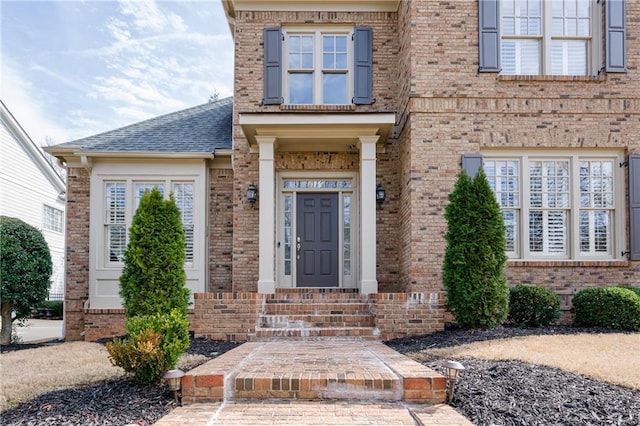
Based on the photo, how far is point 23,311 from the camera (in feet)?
29.9

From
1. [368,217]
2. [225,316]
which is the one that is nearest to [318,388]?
[225,316]

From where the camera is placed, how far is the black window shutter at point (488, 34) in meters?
8.28

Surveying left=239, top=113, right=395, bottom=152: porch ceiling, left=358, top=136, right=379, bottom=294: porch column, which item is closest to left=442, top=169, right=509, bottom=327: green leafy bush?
left=358, top=136, right=379, bottom=294: porch column

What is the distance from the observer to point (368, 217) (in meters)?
8.34

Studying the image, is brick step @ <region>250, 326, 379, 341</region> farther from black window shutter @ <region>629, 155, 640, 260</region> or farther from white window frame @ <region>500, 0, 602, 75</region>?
white window frame @ <region>500, 0, 602, 75</region>

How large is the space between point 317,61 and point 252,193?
3.03 meters

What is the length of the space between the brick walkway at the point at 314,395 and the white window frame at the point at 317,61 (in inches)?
247

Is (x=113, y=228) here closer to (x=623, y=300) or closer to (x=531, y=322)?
(x=531, y=322)

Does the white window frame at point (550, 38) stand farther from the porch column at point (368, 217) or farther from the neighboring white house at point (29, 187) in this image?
the neighboring white house at point (29, 187)

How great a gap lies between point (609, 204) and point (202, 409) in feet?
25.9

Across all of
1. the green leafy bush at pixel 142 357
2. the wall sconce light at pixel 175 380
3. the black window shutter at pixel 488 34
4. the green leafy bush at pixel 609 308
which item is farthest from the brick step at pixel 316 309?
the black window shutter at pixel 488 34

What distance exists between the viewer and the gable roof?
15398 mm

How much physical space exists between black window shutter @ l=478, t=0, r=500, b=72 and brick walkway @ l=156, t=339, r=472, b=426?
5.88m

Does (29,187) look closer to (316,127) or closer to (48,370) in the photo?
(316,127)
